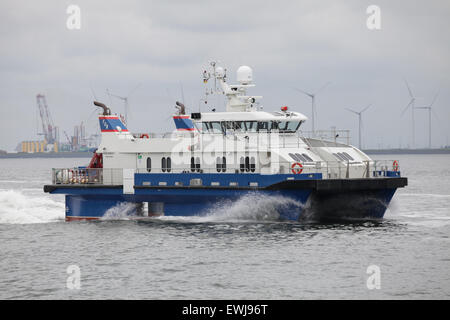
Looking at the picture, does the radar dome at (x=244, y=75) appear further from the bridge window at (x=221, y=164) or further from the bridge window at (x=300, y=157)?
the bridge window at (x=300, y=157)

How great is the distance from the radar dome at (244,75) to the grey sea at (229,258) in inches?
266

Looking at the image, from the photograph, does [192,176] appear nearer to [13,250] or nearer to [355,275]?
[13,250]

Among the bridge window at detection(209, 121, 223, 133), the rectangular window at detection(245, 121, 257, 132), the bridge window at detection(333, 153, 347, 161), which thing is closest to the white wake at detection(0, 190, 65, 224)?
the bridge window at detection(209, 121, 223, 133)

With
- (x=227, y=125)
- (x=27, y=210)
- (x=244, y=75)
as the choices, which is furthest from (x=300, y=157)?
(x=27, y=210)

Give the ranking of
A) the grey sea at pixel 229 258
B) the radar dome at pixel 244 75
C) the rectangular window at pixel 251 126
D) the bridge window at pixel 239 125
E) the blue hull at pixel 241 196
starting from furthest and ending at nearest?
the radar dome at pixel 244 75 < the bridge window at pixel 239 125 < the rectangular window at pixel 251 126 < the blue hull at pixel 241 196 < the grey sea at pixel 229 258

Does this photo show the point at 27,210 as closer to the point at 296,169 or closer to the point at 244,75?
the point at 244,75

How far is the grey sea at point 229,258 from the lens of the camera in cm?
1880

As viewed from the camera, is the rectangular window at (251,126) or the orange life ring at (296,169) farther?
the rectangular window at (251,126)

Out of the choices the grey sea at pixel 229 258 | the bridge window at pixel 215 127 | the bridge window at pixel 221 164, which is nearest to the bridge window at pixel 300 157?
the grey sea at pixel 229 258

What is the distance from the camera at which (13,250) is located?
25.1 metres

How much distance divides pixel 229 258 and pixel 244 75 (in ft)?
41.2

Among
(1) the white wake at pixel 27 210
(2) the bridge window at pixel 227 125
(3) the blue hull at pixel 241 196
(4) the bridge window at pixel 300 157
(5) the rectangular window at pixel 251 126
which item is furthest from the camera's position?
(1) the white wake at pixel 27 210

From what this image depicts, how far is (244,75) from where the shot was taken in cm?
3244

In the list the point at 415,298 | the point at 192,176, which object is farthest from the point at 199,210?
the point at 415,298
